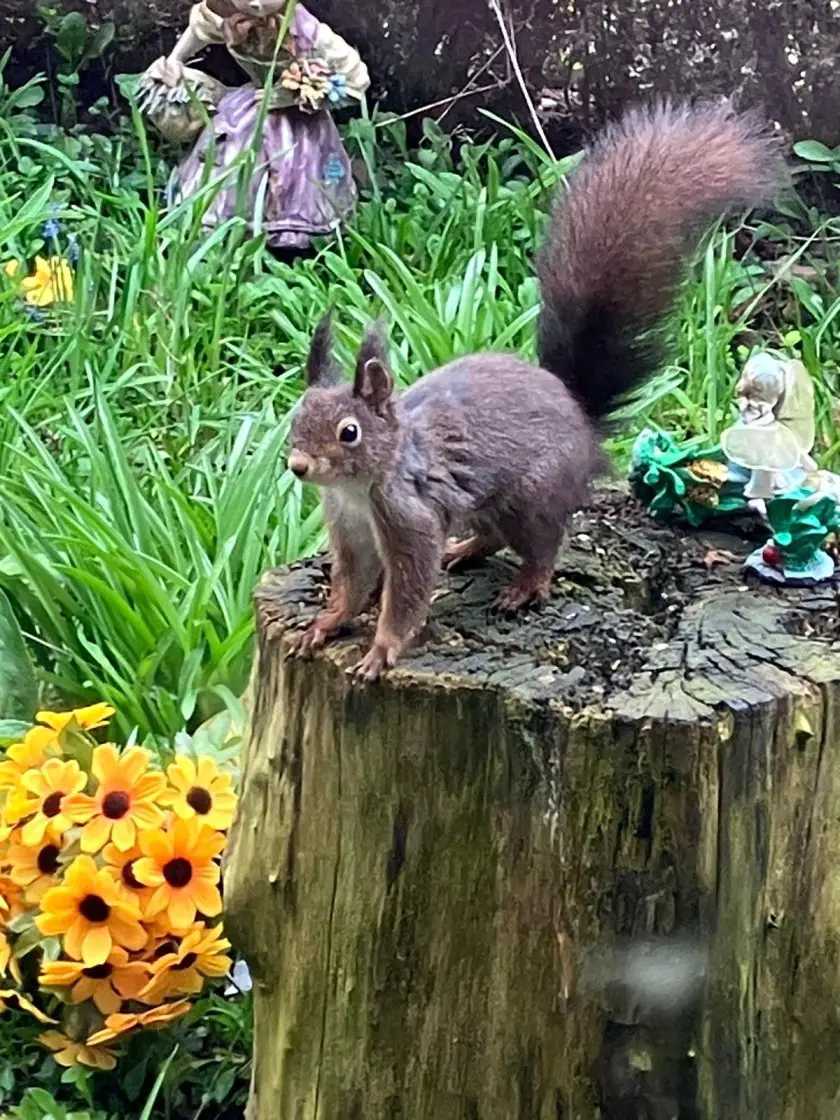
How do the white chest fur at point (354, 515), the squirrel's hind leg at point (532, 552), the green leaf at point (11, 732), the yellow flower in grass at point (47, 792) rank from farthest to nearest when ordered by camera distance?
the green leaf at point (11, 732) → the yellow flower in grass at point (47, 792) → the squirrel's hind leg at point (532, 552) → the white chest fur at point (354, 515)

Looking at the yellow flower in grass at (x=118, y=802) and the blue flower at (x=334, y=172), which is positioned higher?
the blue flower at (x=334, y=172)

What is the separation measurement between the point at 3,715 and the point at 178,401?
3.34 ft

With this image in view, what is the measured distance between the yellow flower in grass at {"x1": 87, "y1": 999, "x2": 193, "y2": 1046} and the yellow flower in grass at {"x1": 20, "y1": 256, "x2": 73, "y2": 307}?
1.98 metres

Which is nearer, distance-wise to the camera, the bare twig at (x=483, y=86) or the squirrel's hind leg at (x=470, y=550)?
the squirrel's hind leg at (x=470, y=550)

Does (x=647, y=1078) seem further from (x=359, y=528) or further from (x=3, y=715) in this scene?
(x=3, y=715)

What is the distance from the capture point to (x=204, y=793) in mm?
1792

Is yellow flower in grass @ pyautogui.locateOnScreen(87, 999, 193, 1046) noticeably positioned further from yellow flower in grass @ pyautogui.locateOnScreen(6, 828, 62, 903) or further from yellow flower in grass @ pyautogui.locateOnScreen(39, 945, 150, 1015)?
yellow flower in grass @ pyautogui.locateOnScreen(6, 828, 62, 903)

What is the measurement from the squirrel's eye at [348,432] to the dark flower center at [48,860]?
2.61 ft

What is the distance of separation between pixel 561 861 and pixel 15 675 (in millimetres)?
1102

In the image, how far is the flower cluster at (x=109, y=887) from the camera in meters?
1.73

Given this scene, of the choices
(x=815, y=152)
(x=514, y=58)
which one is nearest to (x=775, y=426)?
(x=815, y=152)

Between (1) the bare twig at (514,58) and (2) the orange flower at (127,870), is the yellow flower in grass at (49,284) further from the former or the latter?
(2) the orange flower at (127,870)

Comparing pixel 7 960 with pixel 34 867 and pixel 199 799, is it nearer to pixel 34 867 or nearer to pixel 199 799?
pixel 34 867

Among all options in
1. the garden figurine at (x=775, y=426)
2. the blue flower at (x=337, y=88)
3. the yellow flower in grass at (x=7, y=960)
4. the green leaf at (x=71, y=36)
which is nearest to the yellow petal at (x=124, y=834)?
the yellow flower in grass at (x=7, y=960)
